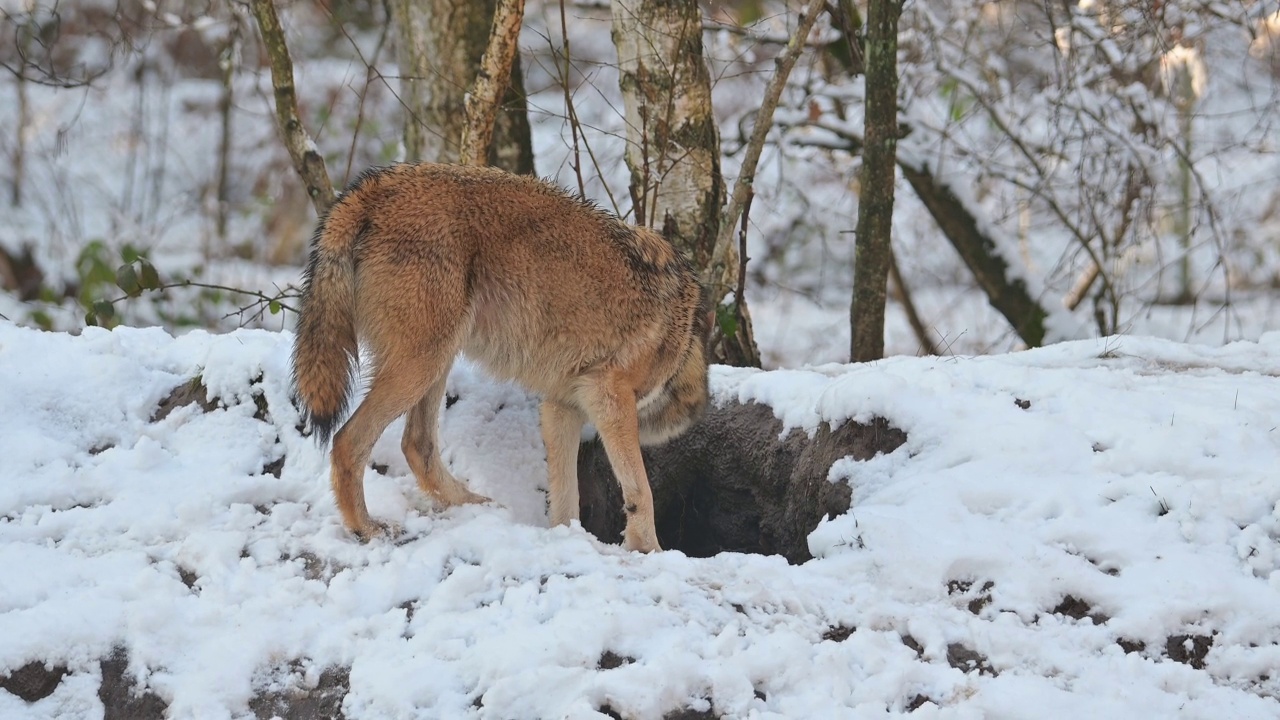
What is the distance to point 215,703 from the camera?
322cm

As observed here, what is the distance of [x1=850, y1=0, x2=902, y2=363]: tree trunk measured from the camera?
6246mm

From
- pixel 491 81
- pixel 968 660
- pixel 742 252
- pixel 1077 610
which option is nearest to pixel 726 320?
pixel 742 252

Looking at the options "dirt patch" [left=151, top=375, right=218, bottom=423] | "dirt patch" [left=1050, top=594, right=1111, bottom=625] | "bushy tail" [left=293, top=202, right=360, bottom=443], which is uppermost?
"bushy tail" [left=293, top=202, right=360, bottom=443]

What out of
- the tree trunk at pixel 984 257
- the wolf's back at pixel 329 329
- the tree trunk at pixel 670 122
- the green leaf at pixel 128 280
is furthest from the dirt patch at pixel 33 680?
the tree trunk at pixel 984 257

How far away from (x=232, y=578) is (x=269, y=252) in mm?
13435

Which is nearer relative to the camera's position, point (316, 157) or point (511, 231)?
point (511, 231)

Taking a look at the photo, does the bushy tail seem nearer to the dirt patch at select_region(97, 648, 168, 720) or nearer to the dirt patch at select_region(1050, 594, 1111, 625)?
the dirt patch at select_region(97, 648, 168, 720)

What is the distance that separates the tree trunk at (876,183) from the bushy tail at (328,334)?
3.40 meters

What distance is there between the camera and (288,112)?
6211mm

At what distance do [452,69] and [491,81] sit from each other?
1565 mm

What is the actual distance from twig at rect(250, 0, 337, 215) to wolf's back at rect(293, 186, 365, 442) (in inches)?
79.3

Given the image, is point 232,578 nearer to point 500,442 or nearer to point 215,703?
point 215,703

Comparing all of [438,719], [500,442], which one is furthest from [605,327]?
[438,719]

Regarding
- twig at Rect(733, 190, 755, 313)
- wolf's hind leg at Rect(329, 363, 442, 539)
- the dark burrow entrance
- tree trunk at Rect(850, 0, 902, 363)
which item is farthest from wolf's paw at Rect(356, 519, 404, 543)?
tree trunk at Rect(850, 0, 902, 363)
